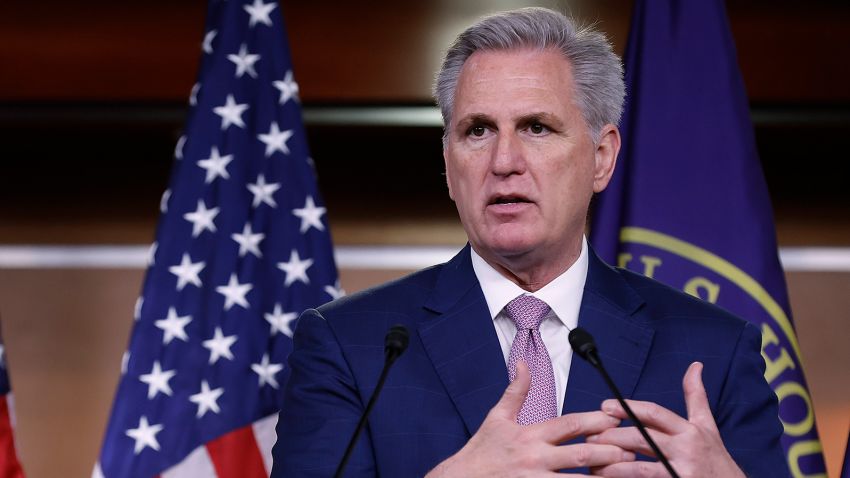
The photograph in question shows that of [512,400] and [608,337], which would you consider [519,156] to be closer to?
[608,337]

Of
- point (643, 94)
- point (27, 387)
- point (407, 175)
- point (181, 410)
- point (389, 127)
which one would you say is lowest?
point (27, 387)

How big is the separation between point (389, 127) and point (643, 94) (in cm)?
87

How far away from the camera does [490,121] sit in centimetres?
180

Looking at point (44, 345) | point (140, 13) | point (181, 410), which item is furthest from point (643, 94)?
point (44, 345)

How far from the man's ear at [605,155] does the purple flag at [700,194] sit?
0.87 meters

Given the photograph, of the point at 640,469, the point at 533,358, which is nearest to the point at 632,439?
the point at 640,469

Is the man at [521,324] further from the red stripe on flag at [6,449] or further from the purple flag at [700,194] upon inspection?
the red stripe on flag at [6,449]

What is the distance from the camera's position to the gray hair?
1.84 m

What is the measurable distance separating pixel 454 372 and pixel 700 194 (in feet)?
4.43

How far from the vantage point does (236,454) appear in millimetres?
2744

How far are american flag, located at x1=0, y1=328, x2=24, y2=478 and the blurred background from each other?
Result: 2.37ft

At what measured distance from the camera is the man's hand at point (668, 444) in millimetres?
1415

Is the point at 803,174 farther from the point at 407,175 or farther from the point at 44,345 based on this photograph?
the point at 44,345

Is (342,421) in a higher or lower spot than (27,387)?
higher
